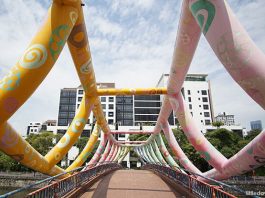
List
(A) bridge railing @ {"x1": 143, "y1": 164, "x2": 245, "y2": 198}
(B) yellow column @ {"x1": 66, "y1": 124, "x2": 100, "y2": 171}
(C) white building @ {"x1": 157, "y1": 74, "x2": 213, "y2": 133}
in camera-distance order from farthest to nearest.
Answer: (C) white building @ {"x1": 157, "y1": 74, "x2": 213, "y2": 133}
(B) yellow column @ {"x1": 66, "y1": 124, "x2": 100, "y2": 171}
(A) bridge railing @ {"x1": 143, "y1": 164, "x2": 245, "y2": 198}

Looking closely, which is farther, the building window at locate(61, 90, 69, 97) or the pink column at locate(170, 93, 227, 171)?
the building window at locate(61, 90, 69, 97)

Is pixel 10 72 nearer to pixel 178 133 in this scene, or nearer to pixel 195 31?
pixel 195 31

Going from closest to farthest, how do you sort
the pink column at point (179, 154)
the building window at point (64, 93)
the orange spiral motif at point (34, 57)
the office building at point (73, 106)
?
1. the orange spiral motif at point (34, 57)
2. the pink column at point (179, 154)
3. the office building at point (73, 106)
4. the building window at point (64, 93)

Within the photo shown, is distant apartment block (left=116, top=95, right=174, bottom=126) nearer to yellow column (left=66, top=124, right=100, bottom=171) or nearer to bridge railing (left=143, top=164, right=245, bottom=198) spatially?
yellow column (left=66, top=124, right=100, bottom=171)

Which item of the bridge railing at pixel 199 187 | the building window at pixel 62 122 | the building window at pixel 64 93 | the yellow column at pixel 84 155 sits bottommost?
the bridge railing at pixel 199 187

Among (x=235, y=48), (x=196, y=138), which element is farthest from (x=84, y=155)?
(x=235, y=48)

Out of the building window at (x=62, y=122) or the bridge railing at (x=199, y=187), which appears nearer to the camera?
the bridge railing at (x=199, y=187)

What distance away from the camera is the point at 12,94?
11.1ft

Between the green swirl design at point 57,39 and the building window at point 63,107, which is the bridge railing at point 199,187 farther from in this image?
the building window at point 63,107

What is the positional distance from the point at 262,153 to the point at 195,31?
316 cm

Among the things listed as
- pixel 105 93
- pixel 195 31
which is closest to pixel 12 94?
pixel 195 31

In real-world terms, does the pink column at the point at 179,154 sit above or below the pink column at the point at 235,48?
below

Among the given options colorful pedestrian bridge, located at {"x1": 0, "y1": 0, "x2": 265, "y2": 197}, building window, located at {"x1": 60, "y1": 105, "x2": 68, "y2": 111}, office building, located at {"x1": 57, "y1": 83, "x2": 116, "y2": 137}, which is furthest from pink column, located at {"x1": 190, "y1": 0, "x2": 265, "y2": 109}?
building window, located at {"x1": 60, "y1": 105, "x2": 68, "y2": 111}

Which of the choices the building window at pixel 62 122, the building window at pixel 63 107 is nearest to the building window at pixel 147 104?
the building window at pixel 63 107
